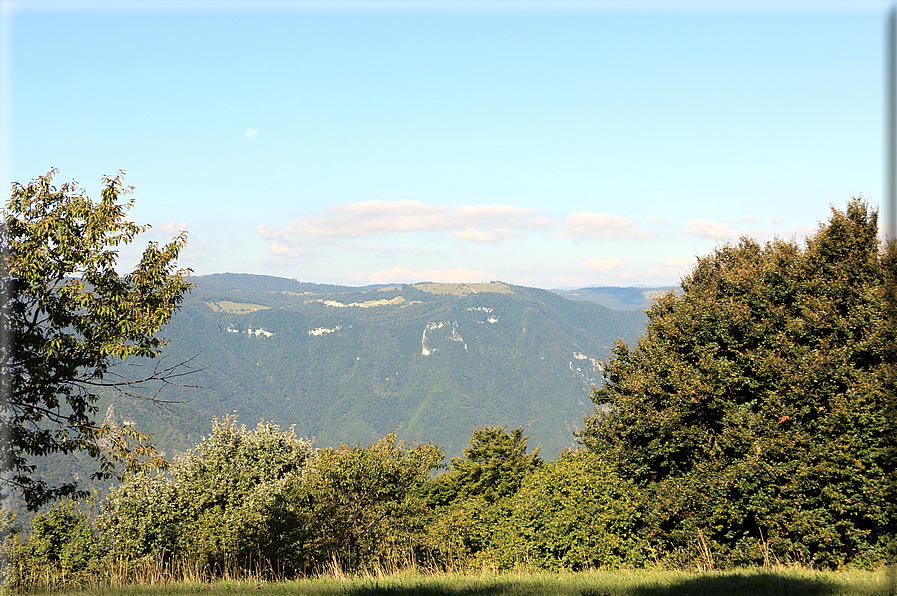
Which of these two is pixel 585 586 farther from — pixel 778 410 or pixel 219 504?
pixel 219 504

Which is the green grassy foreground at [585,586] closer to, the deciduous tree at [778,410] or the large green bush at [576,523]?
the deciduous tree at [778,410]

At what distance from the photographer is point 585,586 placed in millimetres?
10906

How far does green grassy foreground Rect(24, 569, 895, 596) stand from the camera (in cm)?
1020

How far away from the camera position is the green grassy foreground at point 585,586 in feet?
33.5

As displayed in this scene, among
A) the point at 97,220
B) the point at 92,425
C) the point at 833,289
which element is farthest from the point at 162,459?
the point at 833,289

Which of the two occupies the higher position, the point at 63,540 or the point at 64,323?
the point at 64,323

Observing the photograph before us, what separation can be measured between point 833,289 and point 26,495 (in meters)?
29.6

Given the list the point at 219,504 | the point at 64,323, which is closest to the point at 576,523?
the point at 64,323

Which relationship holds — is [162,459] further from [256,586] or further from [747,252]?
[747,252]

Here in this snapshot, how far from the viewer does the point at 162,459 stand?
13781mm

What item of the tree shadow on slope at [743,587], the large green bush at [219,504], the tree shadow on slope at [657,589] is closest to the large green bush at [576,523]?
the large green bush at [219,504]

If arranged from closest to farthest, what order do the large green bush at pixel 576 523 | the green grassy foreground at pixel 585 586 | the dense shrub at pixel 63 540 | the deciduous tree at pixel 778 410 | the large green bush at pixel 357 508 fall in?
the green grassy foreground at pixel 585 586, the deciduous tree at pixel 778 410, the dense shrub at pixel 63 540, the large green bush at pixel 576 523, the large green bush at pixel 357 508

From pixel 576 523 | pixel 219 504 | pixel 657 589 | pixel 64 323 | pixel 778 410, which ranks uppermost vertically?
pixel 64 323

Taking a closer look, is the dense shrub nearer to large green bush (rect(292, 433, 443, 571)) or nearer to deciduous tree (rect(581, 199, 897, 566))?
large green bush (rect(292, 433, 443, 571))
